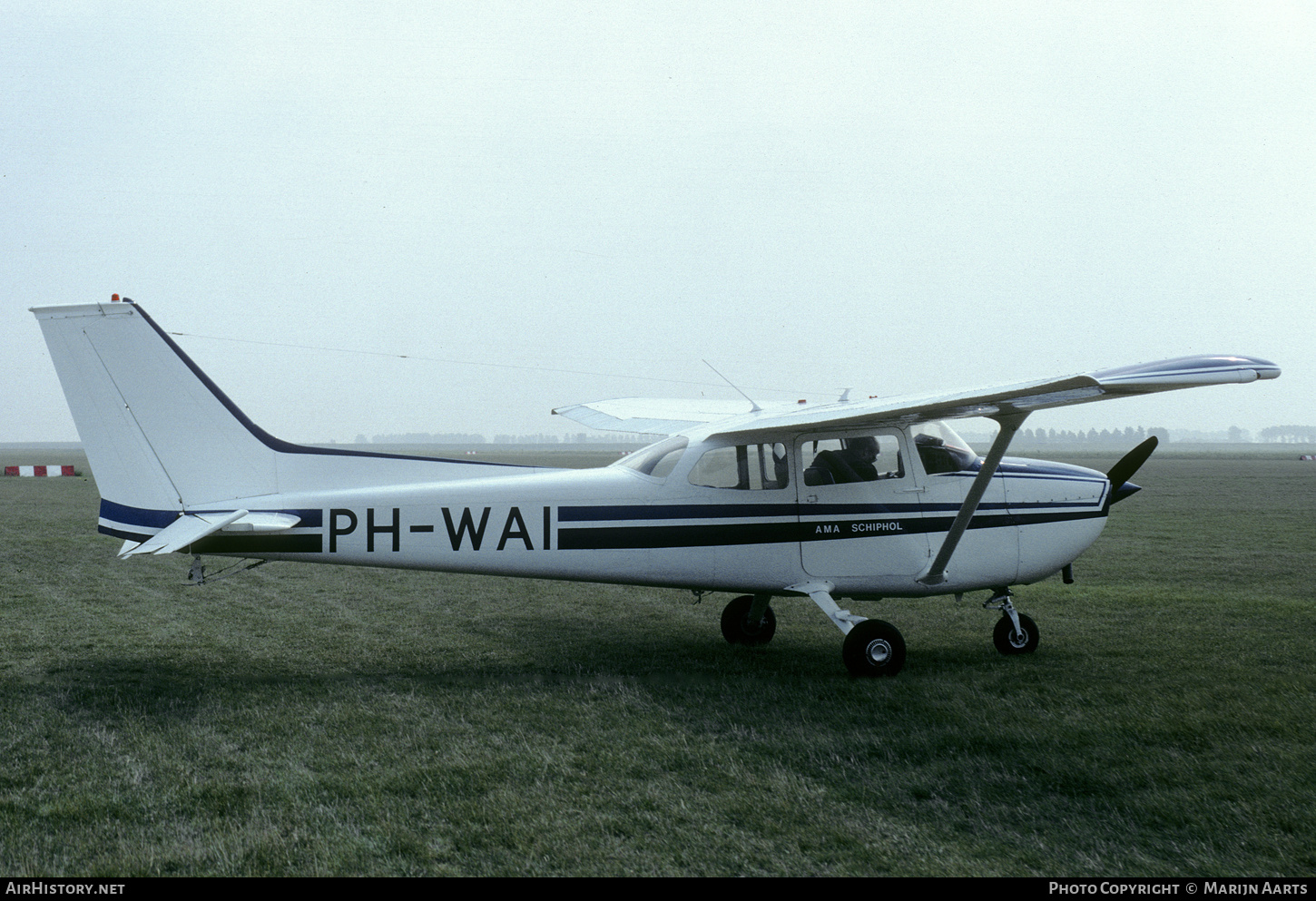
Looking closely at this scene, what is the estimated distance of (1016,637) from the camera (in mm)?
8383

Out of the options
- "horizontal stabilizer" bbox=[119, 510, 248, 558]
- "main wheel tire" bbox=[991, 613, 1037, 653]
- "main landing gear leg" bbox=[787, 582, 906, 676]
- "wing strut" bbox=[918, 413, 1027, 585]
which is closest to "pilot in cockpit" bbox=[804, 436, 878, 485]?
"wing strut" bbox=[918, 413, 1027, 585]

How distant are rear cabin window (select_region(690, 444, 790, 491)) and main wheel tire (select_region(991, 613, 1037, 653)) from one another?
7.77 ft

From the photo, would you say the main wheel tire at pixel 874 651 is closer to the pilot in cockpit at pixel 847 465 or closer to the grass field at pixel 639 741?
the grass field at pixel 639 741

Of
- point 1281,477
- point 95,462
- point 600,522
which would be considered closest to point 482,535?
point 600,522

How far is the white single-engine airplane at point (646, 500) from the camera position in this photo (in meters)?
7.21

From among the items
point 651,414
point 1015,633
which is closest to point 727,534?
point 1015,633

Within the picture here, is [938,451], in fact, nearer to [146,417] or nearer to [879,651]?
[879,651]

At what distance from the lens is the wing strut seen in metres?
7.39

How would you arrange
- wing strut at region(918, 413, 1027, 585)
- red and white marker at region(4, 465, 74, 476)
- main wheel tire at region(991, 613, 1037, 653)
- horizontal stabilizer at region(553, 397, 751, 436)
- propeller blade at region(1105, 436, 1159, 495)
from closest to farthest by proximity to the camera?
wing strut at region(918, 413, 1027, 585) < main wheel tire at region(991, 613, 1037, 653) < propeller blade at region(1105, 436, 1159, 495) < horizontal stabilizer at region(553, 397, 751, 436) < red and white marker at region(4, 465, 74, 476)

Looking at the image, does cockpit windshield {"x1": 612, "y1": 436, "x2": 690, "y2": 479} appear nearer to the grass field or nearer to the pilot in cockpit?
the pilot in cockpit

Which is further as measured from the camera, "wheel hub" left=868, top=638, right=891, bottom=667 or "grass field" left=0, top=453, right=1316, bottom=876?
"wheel hub" left=868, top=638, right=891, bottom=667

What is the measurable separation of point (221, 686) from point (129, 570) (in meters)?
7.59

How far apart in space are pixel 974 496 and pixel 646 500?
2.68m

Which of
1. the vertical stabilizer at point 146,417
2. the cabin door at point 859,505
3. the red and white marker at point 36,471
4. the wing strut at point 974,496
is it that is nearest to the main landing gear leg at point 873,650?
the cabin door at point 859,505
